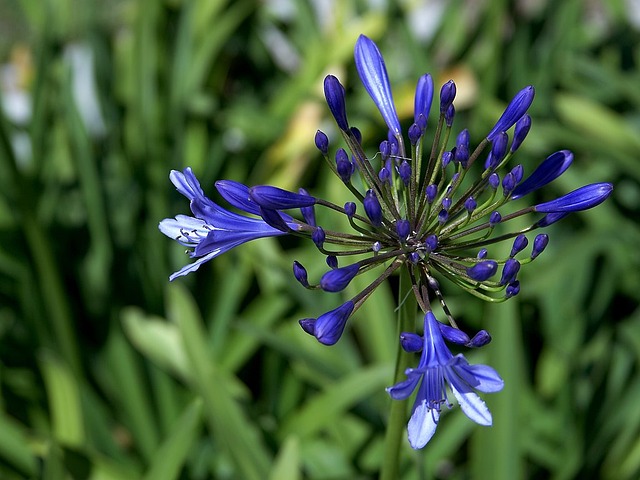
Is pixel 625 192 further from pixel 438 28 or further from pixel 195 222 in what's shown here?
pixel 195 222

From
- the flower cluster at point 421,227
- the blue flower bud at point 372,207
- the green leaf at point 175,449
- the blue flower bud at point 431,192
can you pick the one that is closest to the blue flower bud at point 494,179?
the flower cluster at point 421,227

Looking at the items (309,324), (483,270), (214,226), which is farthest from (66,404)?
(483,270)

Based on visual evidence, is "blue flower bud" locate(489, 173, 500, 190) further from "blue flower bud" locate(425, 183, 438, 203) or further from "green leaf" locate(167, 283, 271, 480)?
"green leaf" locate(167, 283, 271, 480)

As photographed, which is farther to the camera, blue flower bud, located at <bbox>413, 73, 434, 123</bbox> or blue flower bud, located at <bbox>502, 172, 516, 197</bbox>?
blue flower bud, located at <bbox>413, 73, 434, 123</bbox>

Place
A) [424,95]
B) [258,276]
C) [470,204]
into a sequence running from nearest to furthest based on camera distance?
[470,204], [424,95], [258,276]

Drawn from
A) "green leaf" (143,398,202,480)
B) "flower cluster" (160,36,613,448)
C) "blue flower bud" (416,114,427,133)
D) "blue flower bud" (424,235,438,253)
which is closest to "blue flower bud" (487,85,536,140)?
"flower cluster" (160,36,613,448)

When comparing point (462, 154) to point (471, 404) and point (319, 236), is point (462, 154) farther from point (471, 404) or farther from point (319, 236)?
point (471, 404)
